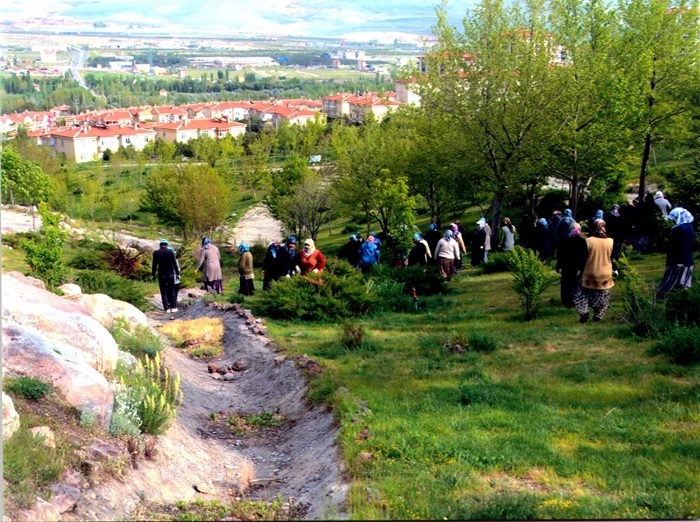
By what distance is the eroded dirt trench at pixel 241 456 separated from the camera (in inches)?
226

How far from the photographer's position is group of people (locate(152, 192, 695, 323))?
11.0m

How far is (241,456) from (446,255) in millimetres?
9635

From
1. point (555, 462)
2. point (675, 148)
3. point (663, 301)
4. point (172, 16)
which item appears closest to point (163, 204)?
point (675, 148)

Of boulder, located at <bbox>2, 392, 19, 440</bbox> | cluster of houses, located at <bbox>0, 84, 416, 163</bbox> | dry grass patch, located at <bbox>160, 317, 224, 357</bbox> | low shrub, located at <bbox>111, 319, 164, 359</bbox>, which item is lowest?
cluster of houses, located at <bbox>0, 84, 416, 163</bbox>

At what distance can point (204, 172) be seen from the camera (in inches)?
1945

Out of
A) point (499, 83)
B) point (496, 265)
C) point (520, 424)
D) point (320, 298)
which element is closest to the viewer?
point (520, 424)

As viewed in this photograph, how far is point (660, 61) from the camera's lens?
2234 cm

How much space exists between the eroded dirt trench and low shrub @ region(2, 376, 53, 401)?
1176mm

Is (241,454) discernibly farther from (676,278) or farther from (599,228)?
(676,278)

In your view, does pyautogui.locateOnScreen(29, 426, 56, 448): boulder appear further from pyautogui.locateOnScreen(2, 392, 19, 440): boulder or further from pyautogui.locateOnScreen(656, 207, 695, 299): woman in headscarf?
pyautogui.locateOnScreen(656, 207, 695, 299): woman in headscarf

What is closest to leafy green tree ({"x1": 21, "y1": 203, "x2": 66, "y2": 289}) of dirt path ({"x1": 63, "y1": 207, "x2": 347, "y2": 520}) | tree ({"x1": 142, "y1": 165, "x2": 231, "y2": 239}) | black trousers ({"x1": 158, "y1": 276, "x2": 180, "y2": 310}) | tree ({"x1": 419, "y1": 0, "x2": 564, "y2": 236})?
black trousers ({"x1": 158, "y1": 276, "x2": 180, "y2": 310})

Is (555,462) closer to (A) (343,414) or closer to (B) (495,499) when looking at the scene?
(B) (495,499)

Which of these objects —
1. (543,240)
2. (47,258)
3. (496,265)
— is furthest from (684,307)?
(47,258)

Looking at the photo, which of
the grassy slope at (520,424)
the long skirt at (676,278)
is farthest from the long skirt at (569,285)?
the long skirt at (676,278)
